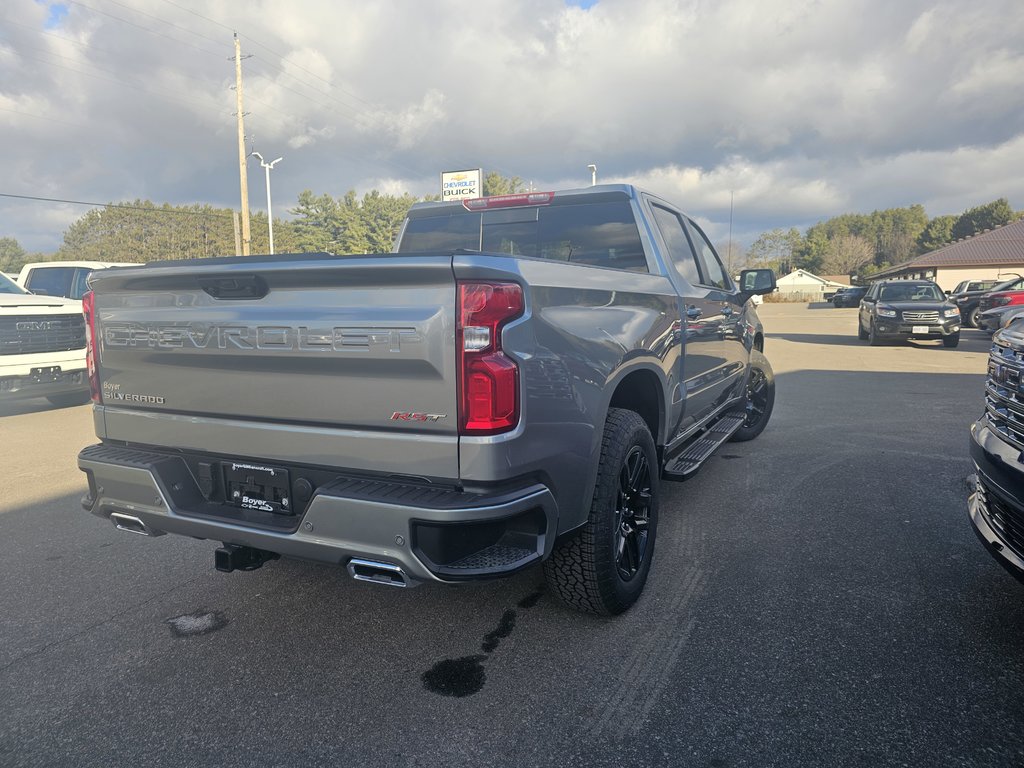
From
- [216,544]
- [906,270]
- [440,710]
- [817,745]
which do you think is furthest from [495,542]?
[906,270]

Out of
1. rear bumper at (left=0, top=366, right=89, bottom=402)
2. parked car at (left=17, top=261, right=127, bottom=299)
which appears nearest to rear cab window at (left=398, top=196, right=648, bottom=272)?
rear bumper at (left=0, top=366, right=89, bottom=402)

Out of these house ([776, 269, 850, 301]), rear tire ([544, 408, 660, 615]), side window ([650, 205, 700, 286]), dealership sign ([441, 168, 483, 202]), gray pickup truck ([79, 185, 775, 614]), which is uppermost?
dealership sign ([441, 168, 483, 202])

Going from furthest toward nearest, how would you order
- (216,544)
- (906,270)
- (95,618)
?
(906,270)
(216,544)
(95,618)

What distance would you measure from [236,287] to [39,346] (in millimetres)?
7067

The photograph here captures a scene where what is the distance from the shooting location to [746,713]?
7.61 feet

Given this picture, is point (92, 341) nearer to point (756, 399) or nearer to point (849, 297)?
point (756, 399)

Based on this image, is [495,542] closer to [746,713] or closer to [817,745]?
[746,713]

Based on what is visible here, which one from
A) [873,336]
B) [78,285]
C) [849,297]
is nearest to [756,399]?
[78,285]

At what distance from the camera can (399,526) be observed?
2.15m

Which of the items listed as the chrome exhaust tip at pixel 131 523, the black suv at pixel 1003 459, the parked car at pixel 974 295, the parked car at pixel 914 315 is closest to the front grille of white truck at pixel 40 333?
the chrome exhaust tip at pixel 131 523

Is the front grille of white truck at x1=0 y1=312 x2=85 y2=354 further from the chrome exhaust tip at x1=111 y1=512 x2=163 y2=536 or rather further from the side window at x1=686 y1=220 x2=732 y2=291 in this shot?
the side window at x1=686 y1=220 x2=732 y2=291

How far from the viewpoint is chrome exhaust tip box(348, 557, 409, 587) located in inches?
87.7

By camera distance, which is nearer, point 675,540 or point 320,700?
point 320,700

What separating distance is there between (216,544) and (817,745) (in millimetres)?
3267
